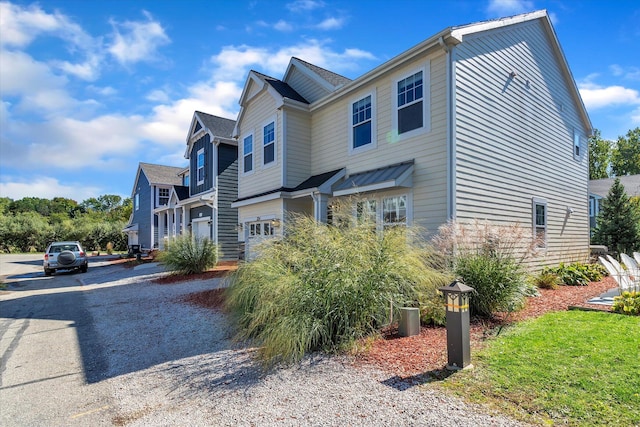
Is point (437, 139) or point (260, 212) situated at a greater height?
point (437, 139)

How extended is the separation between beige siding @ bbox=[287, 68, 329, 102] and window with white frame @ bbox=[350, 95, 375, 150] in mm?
2081

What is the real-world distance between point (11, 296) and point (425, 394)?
44.6 feet

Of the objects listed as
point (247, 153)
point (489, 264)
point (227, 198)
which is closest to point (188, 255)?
point (247, 153)

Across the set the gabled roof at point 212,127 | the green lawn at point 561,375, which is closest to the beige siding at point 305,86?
the gabled roof at point 212,127

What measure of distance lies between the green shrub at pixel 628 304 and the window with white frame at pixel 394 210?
4521 millimetres

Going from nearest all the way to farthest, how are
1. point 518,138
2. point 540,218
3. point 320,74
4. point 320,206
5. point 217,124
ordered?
1. point 518,138
2. point 320,206
3. point 540,218
4. point 320,74
5. point 217,124

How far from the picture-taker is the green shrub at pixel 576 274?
33.0ft

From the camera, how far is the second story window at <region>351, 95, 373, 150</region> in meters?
10.5

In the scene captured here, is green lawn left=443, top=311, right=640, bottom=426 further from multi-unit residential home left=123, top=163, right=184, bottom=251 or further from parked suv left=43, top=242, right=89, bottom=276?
multi-unit residential home left=123, top=163, right=184, bottom=251

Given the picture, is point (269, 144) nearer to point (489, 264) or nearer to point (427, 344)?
point (489, 264)

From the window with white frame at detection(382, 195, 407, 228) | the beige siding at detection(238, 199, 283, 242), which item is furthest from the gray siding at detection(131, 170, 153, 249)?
the window with white frame at detection(382, 195, 407, 228)

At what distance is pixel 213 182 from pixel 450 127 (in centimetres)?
1341

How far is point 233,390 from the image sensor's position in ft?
12.4

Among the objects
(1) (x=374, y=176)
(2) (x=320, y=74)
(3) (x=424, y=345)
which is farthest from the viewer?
(2) (x=320, y=74)
